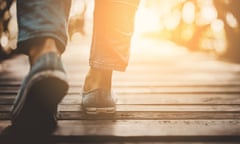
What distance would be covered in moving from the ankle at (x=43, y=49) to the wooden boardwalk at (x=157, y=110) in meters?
0.24

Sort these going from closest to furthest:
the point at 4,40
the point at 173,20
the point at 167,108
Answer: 1. the point at 167,108
2. the point at 4,40
3. the point at 173,20

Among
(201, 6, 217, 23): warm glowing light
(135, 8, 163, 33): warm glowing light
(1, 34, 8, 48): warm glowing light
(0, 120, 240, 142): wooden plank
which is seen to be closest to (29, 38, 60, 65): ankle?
(0, 120, 240, 142): wooden plank

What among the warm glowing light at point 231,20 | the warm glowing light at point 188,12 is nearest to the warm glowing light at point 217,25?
the warm glowing light at point 231,20

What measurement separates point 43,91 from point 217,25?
2603 millimetres

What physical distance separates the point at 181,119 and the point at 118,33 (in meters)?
0.38

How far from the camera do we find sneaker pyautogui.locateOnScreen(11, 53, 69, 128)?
0.83 m

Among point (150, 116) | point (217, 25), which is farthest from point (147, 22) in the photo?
point (150, 116)

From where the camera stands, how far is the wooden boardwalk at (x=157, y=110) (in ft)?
3.26

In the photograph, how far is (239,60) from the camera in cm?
282

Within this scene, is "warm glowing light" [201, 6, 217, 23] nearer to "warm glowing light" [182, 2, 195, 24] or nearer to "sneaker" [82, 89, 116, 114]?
"warm glowing light" [182, 2, 195, 24]

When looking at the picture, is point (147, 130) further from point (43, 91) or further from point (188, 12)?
point (188, 12)

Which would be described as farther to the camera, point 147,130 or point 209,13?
point 209,13

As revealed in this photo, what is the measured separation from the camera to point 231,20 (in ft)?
9.31

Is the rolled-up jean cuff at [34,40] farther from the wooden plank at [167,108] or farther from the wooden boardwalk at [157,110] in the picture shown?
the wooden plank at [167,108]
